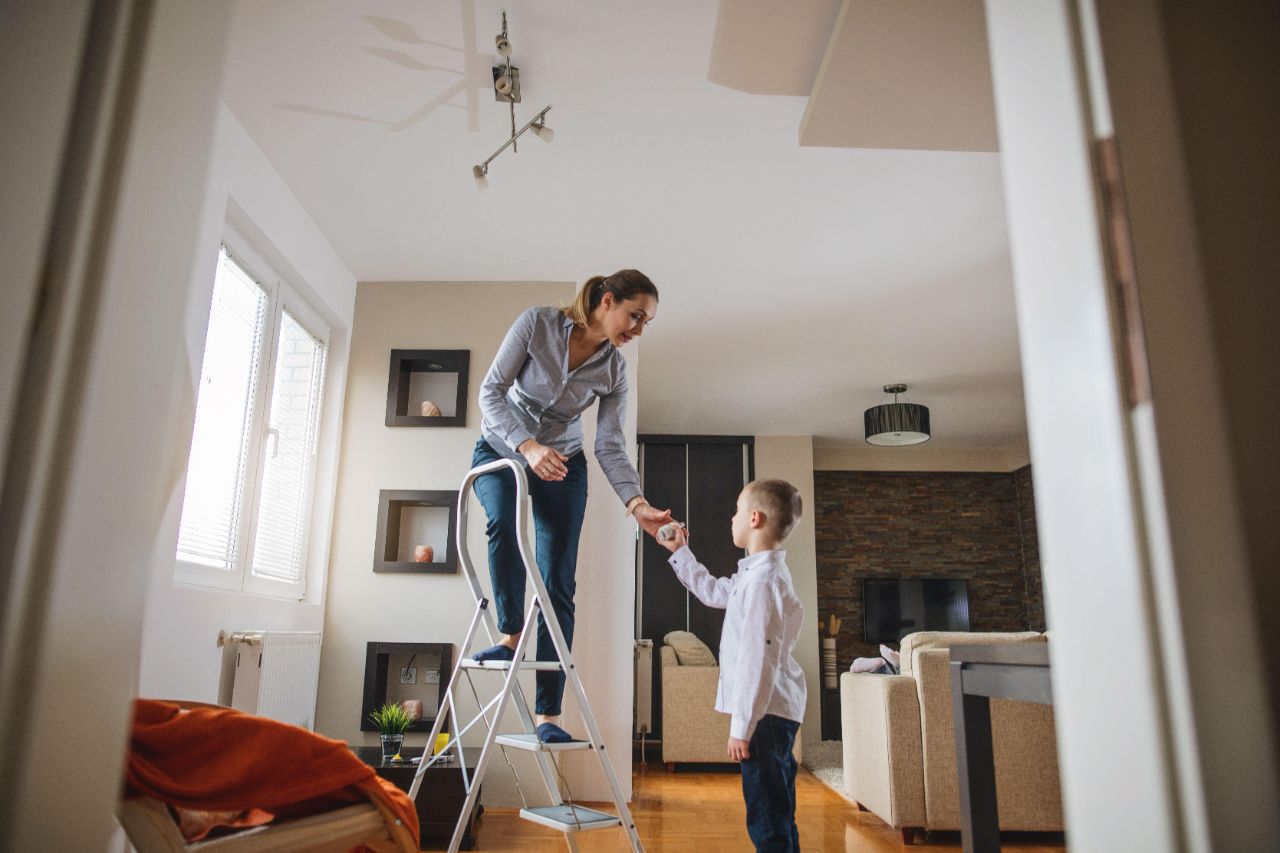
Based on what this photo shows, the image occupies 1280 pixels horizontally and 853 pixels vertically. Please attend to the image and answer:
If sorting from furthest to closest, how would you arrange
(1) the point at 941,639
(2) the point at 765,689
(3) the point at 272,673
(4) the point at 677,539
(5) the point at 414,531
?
(5) the point at 414,531, (1) the point at 941,639, (3) the point at 272,673, (4) the point at 677,539, (2) the point at 765,689

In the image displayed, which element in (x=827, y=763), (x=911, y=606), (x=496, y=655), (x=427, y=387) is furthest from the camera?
(x=911, y=606)

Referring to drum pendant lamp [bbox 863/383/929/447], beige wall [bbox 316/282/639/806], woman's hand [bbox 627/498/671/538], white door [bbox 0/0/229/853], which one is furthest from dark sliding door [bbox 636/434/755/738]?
white door [bbox 0/0/229/853]

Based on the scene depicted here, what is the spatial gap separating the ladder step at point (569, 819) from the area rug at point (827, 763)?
292 cm

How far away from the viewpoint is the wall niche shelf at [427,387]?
14.6ft

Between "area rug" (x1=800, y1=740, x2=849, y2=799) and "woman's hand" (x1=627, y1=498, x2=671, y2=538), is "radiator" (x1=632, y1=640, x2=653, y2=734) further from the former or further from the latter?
"woman's hand" (x1=627, y1=498, x2=671, y2=538)

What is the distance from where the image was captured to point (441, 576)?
4293 mm

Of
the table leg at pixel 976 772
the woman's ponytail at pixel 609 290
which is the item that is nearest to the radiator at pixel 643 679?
the woman's ponytail at pixel 609 290

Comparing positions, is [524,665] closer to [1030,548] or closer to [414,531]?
[414,531]

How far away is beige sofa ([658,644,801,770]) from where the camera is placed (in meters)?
5.85

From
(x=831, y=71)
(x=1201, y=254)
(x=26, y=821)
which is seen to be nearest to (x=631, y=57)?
(x=831, y=71)

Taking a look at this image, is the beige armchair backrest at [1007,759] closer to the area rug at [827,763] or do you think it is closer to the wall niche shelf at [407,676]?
the area rug at [827,763]

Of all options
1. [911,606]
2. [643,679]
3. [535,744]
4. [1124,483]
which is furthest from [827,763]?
[1124,483]

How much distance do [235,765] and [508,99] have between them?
238cm

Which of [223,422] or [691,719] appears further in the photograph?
[691,719]
